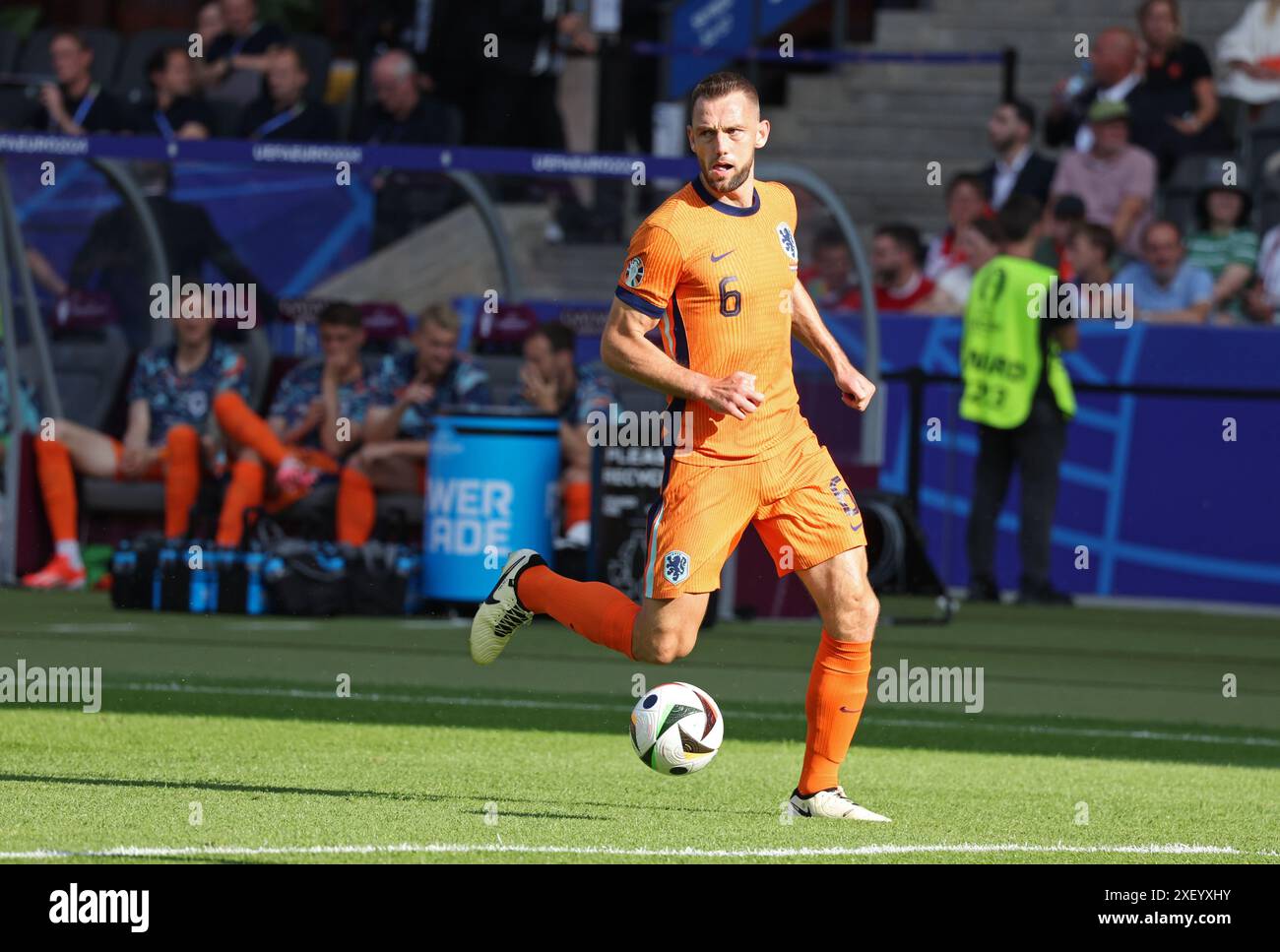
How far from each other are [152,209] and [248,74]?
387 centimetres

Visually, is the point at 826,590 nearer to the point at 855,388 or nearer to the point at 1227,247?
the point at 855,388

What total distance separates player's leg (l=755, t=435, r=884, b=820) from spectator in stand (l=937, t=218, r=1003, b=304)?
33.1 ft

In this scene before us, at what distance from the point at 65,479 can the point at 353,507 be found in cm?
203

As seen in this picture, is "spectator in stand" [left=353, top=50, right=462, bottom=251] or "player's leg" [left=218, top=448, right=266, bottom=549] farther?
"spectator in stand" [left=353, top=50, right=462, bottom=251]

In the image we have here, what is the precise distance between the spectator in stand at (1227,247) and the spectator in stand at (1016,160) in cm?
141

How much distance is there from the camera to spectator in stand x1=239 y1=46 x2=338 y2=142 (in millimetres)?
20031

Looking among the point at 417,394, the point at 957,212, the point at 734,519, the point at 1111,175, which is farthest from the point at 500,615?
the point at 1111,175

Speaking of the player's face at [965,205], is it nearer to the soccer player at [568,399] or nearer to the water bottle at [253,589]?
the soccer player at [568,399]

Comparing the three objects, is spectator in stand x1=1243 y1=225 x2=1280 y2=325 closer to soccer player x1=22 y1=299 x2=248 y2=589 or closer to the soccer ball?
soccer player x1=22 y1=299 x2=248 y2=589

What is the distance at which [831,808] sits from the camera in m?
7.89

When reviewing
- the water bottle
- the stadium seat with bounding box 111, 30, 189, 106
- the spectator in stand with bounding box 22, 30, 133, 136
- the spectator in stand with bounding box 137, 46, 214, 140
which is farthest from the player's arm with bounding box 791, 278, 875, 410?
the stadium seat with bounding box 111, 30, 189, 106

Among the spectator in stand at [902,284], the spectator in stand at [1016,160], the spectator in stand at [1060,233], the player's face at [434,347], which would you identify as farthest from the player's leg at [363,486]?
the spectator in stand at [1016,160]

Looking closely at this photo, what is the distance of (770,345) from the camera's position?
796 centimetres
